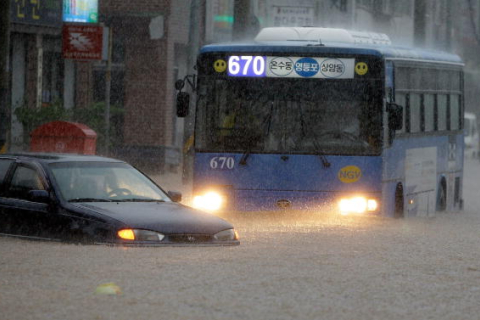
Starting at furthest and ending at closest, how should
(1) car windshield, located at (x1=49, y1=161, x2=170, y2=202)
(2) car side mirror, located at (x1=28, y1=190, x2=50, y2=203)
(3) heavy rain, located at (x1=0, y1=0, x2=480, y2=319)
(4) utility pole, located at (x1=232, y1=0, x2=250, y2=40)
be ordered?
(4) utility pole, located at (x1=232, y1=0, x2=250, y2=40) < (1) car windshield, located at (x1=49, y1=161, x2=170, y2=202) < (2) car side mirror, located at (x1=28, y1=190, x2=50, y2=203) < (3) heavy rain, located at (x1=0, y1=0, x2=480, y2=319)

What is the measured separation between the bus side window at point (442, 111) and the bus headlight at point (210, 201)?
19.3 ft

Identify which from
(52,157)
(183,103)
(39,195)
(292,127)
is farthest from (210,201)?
(39,195)

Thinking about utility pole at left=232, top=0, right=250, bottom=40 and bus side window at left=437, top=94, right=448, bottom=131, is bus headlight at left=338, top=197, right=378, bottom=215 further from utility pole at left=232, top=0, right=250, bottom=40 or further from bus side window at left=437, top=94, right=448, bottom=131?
utility pole at left=232, top=0, right=250, bottom=40

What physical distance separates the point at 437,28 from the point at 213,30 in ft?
92.3

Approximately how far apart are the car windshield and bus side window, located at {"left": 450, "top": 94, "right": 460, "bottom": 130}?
10524mm

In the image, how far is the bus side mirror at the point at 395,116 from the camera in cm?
1962

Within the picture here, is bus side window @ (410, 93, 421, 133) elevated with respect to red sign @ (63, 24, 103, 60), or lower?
lower

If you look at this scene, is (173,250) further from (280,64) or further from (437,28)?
(437,28)

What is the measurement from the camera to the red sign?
2875 cm

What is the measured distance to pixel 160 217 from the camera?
14.3m

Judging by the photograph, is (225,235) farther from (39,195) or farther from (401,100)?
(401,100)

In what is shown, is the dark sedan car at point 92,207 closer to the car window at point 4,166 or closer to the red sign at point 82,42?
the car window at point 4,166

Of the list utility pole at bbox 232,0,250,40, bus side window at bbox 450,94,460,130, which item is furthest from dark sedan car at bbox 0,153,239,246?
utility pole at bbox 232,0,250,40

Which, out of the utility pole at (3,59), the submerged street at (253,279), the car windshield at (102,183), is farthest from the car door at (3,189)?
the utility pole at (3,59)
